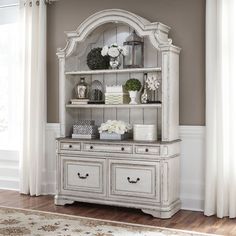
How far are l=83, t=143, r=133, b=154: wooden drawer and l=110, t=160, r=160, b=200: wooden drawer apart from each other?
122 millimetres

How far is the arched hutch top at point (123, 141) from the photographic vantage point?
4.30m

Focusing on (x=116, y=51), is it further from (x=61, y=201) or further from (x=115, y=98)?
(x=61, y=201)

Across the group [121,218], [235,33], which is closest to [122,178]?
[121,218]

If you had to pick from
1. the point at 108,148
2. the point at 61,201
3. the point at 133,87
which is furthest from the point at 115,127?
the point at 61,201

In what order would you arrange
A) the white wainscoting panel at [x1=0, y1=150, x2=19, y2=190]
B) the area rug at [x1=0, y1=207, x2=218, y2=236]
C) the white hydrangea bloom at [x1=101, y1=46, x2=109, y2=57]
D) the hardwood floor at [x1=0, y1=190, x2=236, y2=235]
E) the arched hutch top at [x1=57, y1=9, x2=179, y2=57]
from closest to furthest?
the area rug at [x1=0, y1=207, x2=218, y2=236]
the hardwood floor at [x1=0, y1=190, x2=236, y2=235]
the arched hutch top at [x1=57, y1=9, x2=179, y2=57]
the white hydrangea bloom at [x1=101, y1=46, x2=109, y2=57]
the white wainscoting panel at [x1=0, y1=150, x2=19, y2=190]

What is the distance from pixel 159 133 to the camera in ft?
15.4

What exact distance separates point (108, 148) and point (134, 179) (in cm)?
45

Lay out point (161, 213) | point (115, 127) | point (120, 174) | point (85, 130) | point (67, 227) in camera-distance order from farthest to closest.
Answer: point (85, 130) < point (115, 127) < point (120, 174) < point (161, 213) < point (67, 227)

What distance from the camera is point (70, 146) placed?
474 cm

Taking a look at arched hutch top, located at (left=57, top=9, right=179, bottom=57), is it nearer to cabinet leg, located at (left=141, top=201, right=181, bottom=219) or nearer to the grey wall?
the grey wall

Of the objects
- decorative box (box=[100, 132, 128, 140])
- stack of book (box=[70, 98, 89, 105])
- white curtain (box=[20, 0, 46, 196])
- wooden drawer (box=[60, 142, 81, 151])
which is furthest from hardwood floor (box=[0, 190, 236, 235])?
stack of book (box=[70, 98, 89, 105])

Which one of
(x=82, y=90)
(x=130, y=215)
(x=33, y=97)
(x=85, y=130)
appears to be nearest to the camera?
(x=130, y=215)

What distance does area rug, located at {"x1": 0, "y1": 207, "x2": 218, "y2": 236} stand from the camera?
373 cm

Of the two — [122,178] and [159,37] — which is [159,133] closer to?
[122,178]
